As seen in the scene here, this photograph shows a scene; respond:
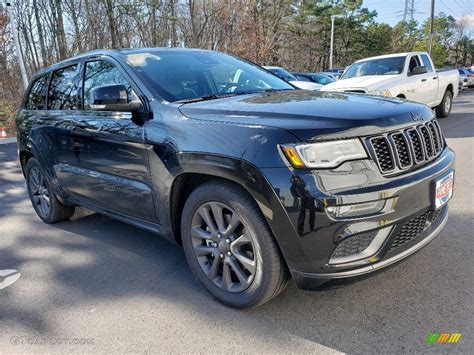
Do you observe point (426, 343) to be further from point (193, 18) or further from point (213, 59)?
point (193, 18)

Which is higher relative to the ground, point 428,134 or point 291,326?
point 428,134

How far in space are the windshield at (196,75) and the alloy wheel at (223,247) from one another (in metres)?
0.94

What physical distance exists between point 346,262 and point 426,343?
2.07 ft

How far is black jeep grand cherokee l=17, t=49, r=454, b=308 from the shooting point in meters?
2.18

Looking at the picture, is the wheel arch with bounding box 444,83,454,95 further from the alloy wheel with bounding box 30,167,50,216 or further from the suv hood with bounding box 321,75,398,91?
the alloy wheel with bounding box 30,167,50,216

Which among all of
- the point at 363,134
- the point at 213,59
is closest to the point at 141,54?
the point at 213,59

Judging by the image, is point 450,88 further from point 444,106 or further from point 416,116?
point 416,116

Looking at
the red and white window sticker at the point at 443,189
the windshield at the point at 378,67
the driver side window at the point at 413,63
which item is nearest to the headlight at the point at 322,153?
the red and white window sticker at the point at 443,189

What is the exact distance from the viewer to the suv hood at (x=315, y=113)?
224 centimetres

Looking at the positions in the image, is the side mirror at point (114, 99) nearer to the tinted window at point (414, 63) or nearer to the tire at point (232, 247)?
the tire at point (232, 247)

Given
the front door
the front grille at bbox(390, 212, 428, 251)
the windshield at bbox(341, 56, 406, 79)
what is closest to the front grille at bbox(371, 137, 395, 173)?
the front grille at bbox(390, 212, 428, 251)

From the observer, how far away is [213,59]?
3803 mm

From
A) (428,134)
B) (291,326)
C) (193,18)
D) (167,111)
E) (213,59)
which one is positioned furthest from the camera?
(193,18)

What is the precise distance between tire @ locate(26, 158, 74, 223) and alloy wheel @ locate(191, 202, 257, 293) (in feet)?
7.85
